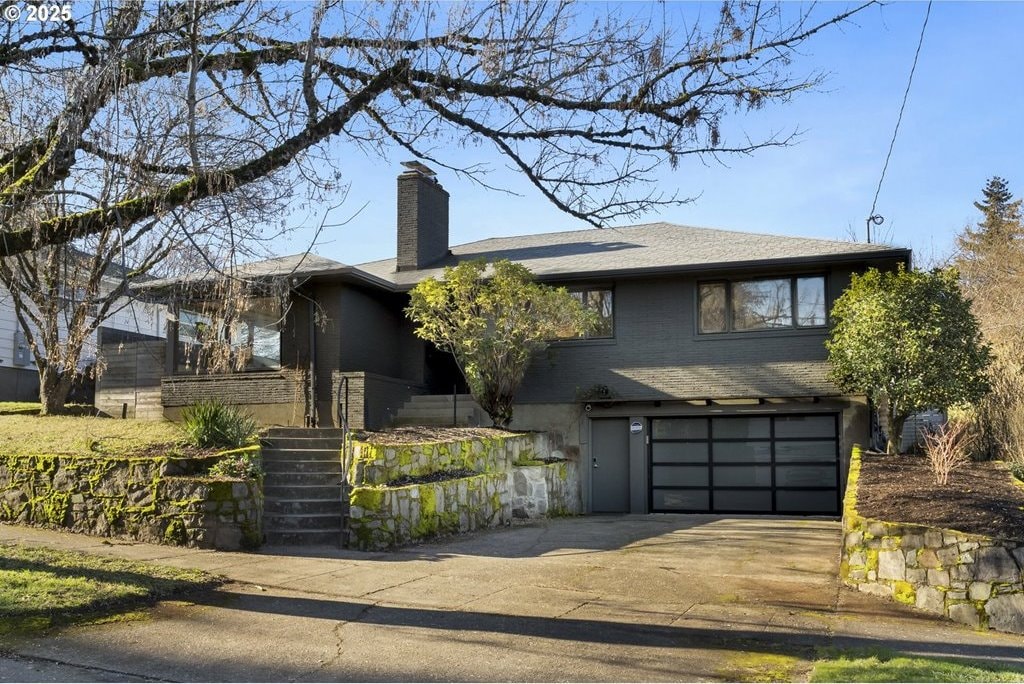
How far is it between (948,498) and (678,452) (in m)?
8.84

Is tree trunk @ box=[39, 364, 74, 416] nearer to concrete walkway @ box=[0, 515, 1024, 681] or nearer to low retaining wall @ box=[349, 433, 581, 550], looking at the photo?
concrete walkway @ box=[0, 515, 1024, 681]

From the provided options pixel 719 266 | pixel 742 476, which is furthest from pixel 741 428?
pixel 719 266

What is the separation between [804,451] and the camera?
1797 cm

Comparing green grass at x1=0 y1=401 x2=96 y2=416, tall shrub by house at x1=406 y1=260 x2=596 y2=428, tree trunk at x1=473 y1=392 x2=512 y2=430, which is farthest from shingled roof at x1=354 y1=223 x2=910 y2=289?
green grass at x1=0 y1=401 x2=96 y2=416

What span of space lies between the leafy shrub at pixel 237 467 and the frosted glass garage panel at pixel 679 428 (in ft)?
30.9

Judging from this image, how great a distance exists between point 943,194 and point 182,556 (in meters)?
15.7

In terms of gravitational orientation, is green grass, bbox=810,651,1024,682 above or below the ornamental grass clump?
below

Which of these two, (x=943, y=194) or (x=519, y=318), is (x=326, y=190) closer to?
(x=519, y=318)

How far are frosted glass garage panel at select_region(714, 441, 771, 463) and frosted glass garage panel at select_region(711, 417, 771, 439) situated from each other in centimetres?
15

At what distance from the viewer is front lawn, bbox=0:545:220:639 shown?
7195 millimetres

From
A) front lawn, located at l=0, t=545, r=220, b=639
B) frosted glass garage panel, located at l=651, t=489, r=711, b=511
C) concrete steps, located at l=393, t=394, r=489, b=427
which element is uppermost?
concrete steps, located at l=393, t=394, r=489, b=427

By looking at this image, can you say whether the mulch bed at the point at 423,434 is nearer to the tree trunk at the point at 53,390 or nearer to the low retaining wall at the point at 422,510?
the low retaining wall at the point at 422,510

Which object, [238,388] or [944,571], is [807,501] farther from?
[238,388]

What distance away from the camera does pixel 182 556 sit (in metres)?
10.5
